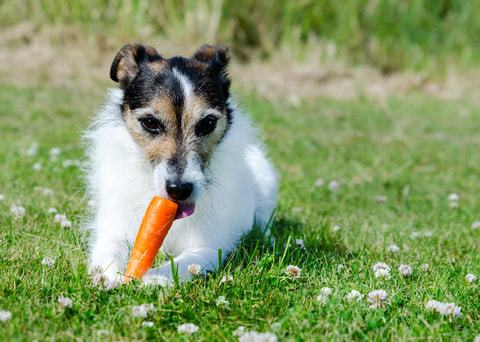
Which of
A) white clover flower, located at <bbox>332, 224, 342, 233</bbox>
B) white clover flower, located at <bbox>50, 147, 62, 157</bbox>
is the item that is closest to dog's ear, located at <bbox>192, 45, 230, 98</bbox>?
white clover flower, located at <bbox>332, 224, 342, 233</bbox>

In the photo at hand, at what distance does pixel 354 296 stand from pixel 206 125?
1.42 meters

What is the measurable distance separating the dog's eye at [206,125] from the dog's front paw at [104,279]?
3.34ft

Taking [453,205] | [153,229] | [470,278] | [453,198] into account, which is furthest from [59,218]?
[453,198]

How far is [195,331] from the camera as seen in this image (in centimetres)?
296

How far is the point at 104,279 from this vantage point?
10.8 ft

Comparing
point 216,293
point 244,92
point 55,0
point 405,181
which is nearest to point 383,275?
point 216,293

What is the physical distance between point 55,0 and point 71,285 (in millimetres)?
10713

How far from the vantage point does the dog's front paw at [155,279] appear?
11.1 feet

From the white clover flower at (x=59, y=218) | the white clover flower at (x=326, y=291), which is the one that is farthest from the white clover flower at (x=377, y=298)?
the white clover flower at (x=59, y=218)

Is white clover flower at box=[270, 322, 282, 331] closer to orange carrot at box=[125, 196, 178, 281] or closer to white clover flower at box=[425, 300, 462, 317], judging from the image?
white clover flower at box=[425, 300, 462, 317]

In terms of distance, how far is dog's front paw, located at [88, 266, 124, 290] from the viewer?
3.28 metres

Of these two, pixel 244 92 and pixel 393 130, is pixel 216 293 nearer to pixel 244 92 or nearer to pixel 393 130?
pixel 393 130

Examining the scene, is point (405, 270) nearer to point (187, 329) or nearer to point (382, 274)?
point (382, 274)

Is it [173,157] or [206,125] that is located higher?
[206,125]
